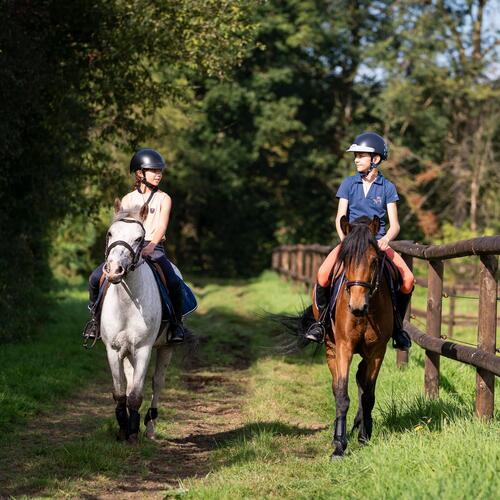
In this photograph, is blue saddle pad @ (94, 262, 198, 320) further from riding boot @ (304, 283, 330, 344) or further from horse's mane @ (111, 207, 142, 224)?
riding boot @ (304, 283, 330, 344)

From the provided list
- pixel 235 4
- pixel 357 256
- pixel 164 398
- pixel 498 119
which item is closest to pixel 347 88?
pixel 498 119

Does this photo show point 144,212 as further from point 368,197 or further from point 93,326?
point 368,197

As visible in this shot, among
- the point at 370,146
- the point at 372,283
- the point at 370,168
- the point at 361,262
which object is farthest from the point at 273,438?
the point at 370,146

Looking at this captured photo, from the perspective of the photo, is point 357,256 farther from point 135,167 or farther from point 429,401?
point 135,167

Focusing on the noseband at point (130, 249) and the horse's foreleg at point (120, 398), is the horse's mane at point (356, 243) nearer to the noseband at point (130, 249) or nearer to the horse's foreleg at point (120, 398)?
the noseband at point (130, 249)

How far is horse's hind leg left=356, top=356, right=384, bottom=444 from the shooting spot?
6.83 metres

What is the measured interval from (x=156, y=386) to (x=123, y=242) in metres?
1.95

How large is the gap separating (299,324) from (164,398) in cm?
253

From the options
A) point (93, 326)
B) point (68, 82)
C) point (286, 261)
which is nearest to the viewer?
point (93, 326)

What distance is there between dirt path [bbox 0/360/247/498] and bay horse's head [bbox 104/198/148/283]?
1.54 meters

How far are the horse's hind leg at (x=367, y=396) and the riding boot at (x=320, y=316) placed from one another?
44 cm

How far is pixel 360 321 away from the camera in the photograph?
6590 mm

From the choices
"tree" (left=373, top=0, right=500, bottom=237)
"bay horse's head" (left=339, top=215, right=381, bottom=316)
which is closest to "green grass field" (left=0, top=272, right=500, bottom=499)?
"bay horse's head" (left=339, top=215, right=381, bottom=316)

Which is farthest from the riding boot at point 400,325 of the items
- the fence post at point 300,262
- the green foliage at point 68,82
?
the fence post at point 300,262
